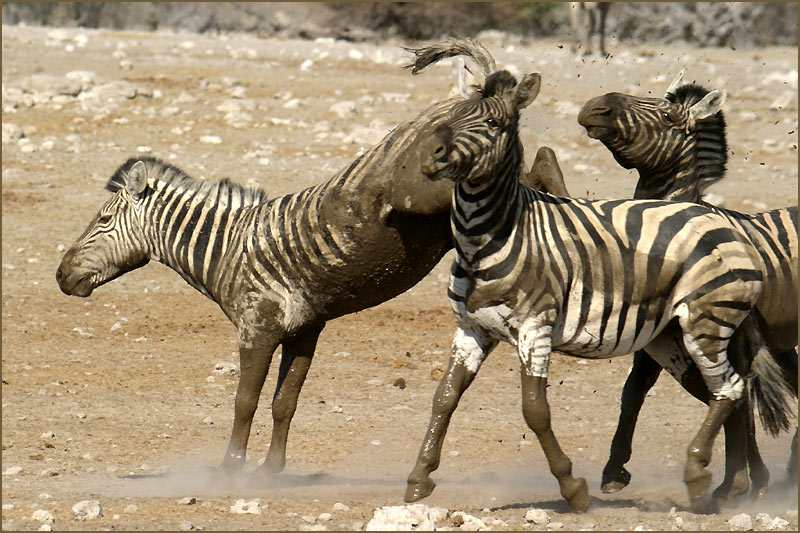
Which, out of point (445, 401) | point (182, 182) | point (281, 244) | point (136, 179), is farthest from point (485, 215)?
point (136, 179)

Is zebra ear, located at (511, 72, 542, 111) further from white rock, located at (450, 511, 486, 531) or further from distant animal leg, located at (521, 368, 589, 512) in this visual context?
white rock, located at (450, 511, 486, 531)

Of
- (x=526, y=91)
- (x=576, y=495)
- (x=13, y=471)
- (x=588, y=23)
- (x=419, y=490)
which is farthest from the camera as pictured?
(x=588, y=23)

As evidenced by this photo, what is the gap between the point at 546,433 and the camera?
5.42 metres

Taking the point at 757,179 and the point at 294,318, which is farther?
the point at 757,179

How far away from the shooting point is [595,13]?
77.3 feet

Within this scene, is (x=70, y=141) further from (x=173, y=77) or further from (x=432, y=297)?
(x=432, y=297)

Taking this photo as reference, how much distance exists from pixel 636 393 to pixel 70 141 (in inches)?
433

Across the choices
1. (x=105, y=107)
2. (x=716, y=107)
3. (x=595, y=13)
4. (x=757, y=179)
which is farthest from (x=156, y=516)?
(x=595, y=13)

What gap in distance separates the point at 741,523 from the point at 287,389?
262cm

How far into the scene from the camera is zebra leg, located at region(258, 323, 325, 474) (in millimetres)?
6543

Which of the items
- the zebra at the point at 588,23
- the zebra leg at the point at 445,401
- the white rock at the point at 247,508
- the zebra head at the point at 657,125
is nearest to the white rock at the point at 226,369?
the white rock at the point at 247,508

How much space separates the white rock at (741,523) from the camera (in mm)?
5418

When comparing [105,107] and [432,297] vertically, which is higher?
[105,107]

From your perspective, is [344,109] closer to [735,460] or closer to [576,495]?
[735,460]
